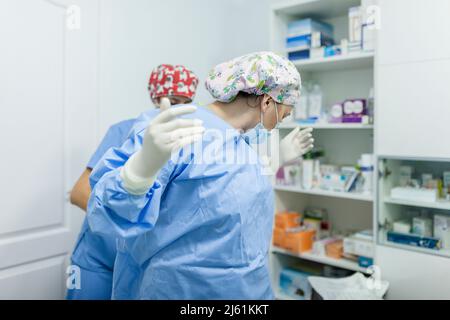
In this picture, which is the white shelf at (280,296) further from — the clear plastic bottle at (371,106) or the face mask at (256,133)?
the face mask at (256,133)

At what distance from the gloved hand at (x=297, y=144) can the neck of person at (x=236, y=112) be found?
0.95 feet

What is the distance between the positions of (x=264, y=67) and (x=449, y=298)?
122 centimetres

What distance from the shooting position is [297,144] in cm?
137

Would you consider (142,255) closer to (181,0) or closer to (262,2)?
(181,0)

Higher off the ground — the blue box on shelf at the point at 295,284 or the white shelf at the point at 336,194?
the white shelf at the point at 336,194

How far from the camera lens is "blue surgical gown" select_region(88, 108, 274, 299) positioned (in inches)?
36.6

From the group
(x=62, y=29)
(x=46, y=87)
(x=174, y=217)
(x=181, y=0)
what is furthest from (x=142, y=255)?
(x=181, y=0)

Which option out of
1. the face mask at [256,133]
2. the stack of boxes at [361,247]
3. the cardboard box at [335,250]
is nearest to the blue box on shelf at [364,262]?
the stack of boxes at [361,247]

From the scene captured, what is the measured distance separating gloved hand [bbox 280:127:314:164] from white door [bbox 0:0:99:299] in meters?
0.95

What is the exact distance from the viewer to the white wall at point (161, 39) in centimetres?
189

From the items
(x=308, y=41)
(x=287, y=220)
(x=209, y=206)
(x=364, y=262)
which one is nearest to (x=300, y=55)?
(x=308, y=41)

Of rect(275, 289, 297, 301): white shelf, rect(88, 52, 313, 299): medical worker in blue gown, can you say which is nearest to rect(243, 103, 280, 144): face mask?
rect(88, 52, 313, 299): medical worker in blue gown

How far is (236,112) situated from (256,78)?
128 millimetres

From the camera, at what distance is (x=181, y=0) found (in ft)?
7.47
